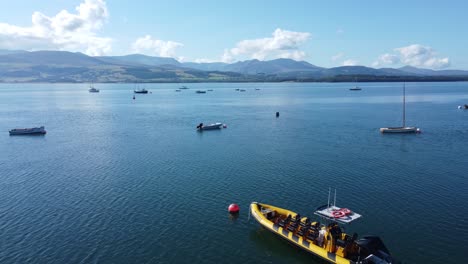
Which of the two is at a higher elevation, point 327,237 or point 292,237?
point 327,237

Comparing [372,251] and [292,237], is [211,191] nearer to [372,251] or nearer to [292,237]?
[292,237]

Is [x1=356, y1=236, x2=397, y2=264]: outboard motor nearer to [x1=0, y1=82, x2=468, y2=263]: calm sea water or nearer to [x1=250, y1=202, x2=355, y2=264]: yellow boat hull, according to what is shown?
[x1=250, y1=202, x2=355, y2=264]: yellow boat hull

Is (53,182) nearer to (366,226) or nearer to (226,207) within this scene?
(226,207)

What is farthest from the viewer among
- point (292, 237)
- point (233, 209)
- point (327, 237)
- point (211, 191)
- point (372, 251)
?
point (211, 191)

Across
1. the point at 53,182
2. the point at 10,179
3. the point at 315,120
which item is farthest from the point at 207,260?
the point at 315,120

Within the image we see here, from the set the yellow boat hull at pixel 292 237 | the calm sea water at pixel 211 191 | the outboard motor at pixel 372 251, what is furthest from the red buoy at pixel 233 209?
the outboard motor at pixel 372 251

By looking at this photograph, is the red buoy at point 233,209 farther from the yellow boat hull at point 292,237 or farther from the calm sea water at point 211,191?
the yellow boat hull at point 292,237

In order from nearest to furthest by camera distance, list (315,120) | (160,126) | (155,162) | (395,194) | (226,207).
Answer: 1. (226,207)
2. (395,194)
3. (155,162)
4. (160,126)
5. (315,120)

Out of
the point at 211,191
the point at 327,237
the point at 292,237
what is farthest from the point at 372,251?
the point at 211,191
